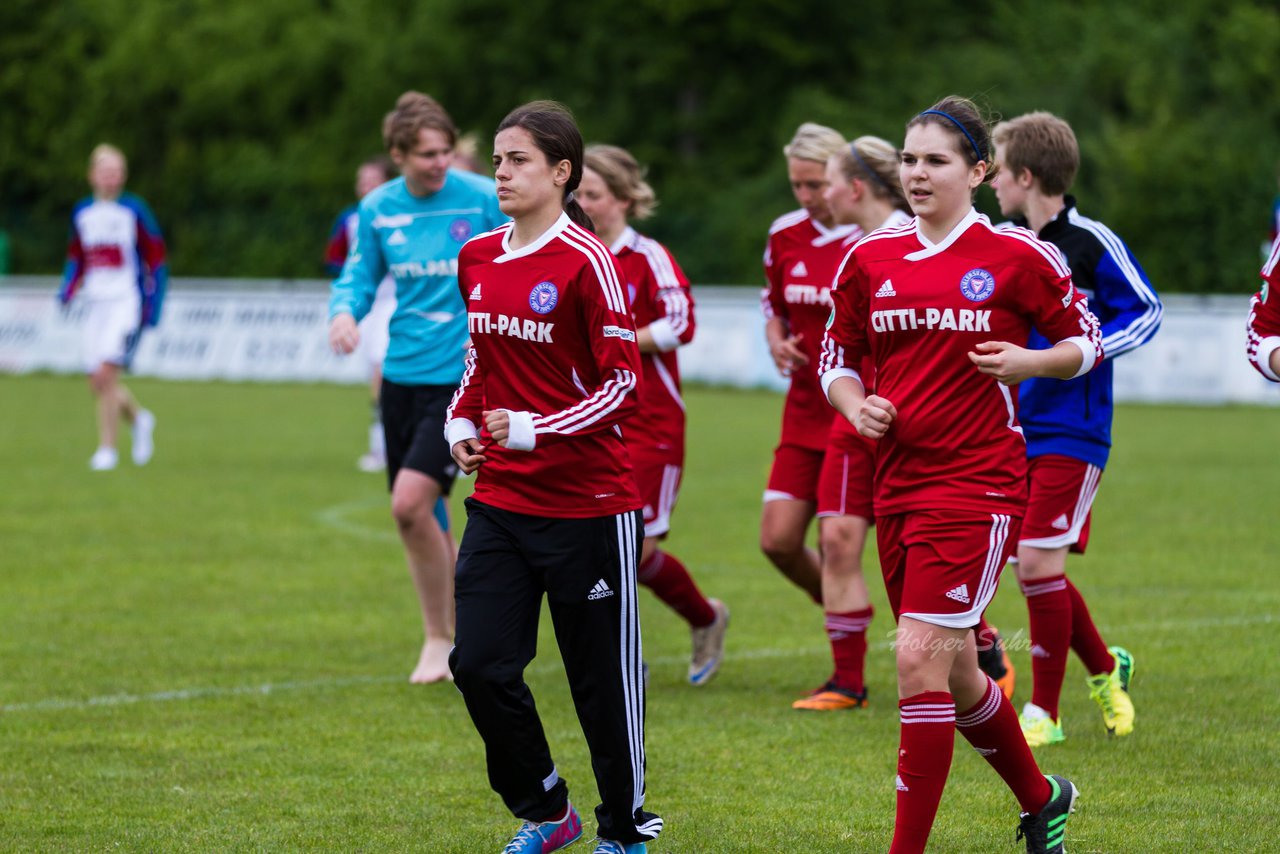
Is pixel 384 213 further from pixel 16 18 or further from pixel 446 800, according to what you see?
pixel 16 18

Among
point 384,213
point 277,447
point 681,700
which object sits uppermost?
point 384,213

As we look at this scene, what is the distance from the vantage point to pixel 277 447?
17062 millimetres

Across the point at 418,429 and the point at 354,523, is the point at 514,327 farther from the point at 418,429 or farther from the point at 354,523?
the point at 354,523

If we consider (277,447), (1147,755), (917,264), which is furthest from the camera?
(277,447)

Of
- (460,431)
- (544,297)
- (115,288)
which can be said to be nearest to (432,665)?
(460,431)

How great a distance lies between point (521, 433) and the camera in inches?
185

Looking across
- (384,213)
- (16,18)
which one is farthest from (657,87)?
(384,213)

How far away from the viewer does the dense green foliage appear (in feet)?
101

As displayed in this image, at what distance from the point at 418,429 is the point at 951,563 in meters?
3.29

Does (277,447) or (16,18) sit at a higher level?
(16,18)

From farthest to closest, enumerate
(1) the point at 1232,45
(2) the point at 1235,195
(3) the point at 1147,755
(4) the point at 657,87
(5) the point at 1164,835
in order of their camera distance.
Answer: (4) the point at 657,87 < (1) the point at 1232,45 < (2) the point at 1235,195 < (3) the point at 1147,755 < (5) the point at 1164,835

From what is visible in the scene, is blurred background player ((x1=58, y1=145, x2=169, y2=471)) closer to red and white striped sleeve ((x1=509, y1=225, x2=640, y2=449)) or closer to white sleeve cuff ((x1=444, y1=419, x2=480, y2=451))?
white sleeve cuff ((x1=444, y1=419, x2=480, y2=451))

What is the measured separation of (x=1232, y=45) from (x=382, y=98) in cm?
1724

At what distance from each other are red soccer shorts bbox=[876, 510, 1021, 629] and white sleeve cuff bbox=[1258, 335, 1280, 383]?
1.09 metres
